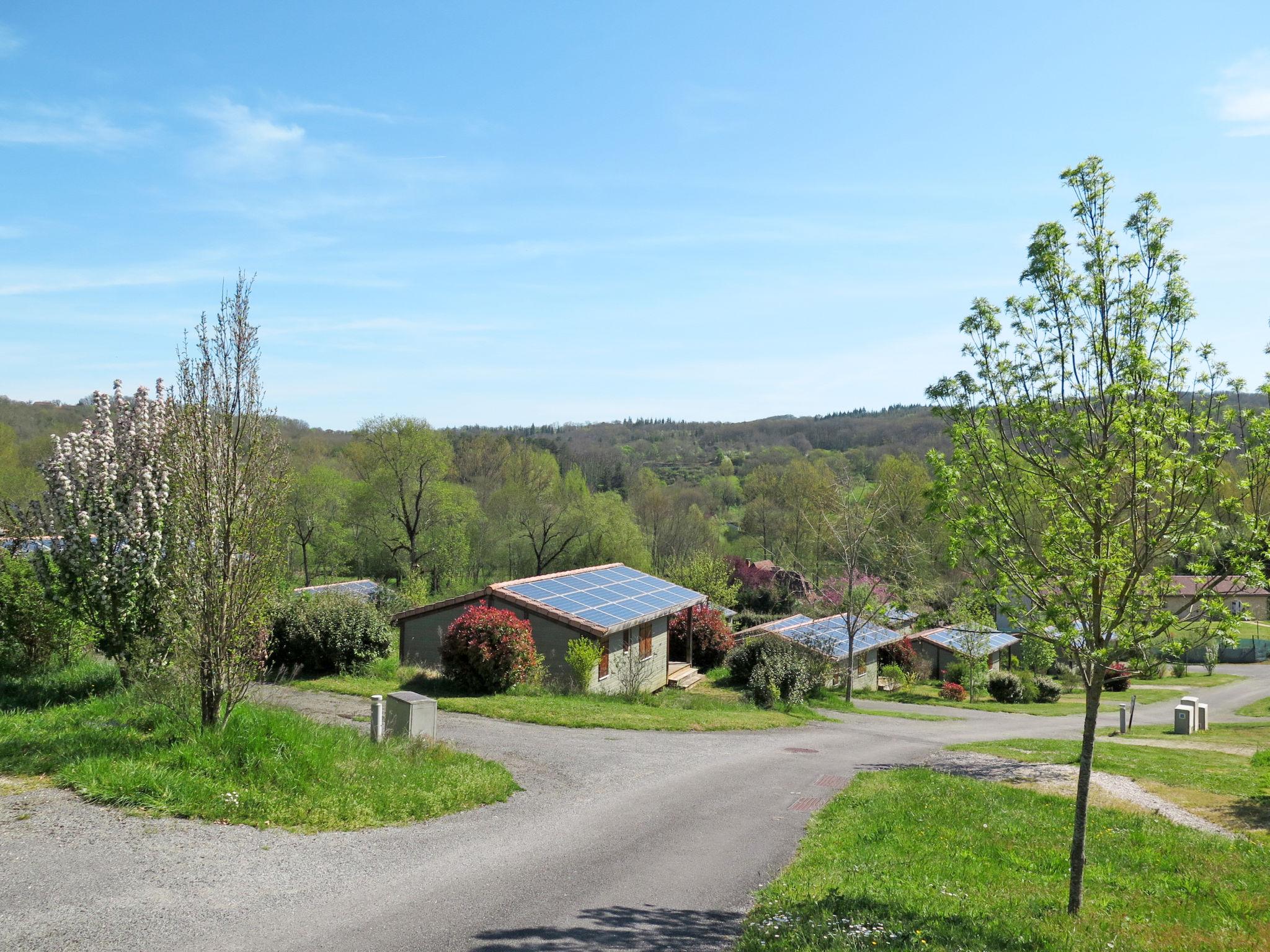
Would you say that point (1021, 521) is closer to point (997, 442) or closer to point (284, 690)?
point (997, 442)

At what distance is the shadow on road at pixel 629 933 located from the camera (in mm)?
7211

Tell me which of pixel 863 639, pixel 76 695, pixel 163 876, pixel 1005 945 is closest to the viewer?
pixel 1005 945

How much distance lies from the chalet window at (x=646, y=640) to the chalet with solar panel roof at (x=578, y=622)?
2 cm

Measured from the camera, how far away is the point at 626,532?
6225 centimetres

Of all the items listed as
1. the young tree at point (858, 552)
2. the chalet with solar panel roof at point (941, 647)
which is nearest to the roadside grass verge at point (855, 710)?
the young tree at point (858, 552)

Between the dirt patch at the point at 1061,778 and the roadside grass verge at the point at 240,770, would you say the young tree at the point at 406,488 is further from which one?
the roadside grass verge at the point at 240,770

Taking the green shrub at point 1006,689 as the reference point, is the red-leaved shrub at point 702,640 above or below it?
above

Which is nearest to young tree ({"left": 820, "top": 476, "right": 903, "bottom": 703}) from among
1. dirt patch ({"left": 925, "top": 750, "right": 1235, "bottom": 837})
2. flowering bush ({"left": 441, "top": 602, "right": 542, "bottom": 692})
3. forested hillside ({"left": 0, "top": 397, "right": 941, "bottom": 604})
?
forested hillside ({"left": 0, "top": 397, "right": 941, "bottom": 604})

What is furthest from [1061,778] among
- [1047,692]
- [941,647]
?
[941,647]

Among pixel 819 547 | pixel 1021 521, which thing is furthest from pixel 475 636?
pixel 819 547

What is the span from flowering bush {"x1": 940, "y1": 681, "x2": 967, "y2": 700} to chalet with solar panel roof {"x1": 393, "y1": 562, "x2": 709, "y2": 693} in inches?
671

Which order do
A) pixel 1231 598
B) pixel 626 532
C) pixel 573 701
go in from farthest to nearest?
pixel 626 532 → pixel 573 701 → pixel 1231 598

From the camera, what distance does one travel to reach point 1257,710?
1615 inches

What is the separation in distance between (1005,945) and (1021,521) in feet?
12.1
